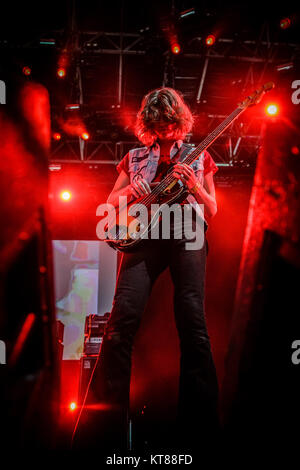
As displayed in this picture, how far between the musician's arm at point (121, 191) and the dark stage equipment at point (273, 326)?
1.49 m

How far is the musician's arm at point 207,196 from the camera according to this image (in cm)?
209

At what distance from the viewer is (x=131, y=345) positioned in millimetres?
1706

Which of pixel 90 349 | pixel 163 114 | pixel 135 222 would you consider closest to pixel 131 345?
pixel 135 222

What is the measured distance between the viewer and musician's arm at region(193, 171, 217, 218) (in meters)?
2.09

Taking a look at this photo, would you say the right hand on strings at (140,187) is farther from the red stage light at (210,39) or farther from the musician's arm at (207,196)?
the red stage light at (210,39)

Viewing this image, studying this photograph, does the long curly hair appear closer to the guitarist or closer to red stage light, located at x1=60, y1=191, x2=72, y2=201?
the guitarist

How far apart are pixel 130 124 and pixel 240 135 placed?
2.70m

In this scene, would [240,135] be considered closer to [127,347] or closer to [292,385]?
[127,347]

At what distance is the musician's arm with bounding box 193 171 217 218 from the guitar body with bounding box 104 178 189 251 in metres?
0.13

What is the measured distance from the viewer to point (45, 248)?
0.80 m

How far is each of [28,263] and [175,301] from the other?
1150 millimetres

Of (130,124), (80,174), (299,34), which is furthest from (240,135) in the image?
(80,174)

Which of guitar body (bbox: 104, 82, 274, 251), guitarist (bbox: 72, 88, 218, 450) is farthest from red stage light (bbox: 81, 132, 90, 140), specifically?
guitar body (bbox: 104, 82, 274, 251)

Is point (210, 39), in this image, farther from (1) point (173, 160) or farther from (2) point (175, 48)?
(1) point (173, 160)
